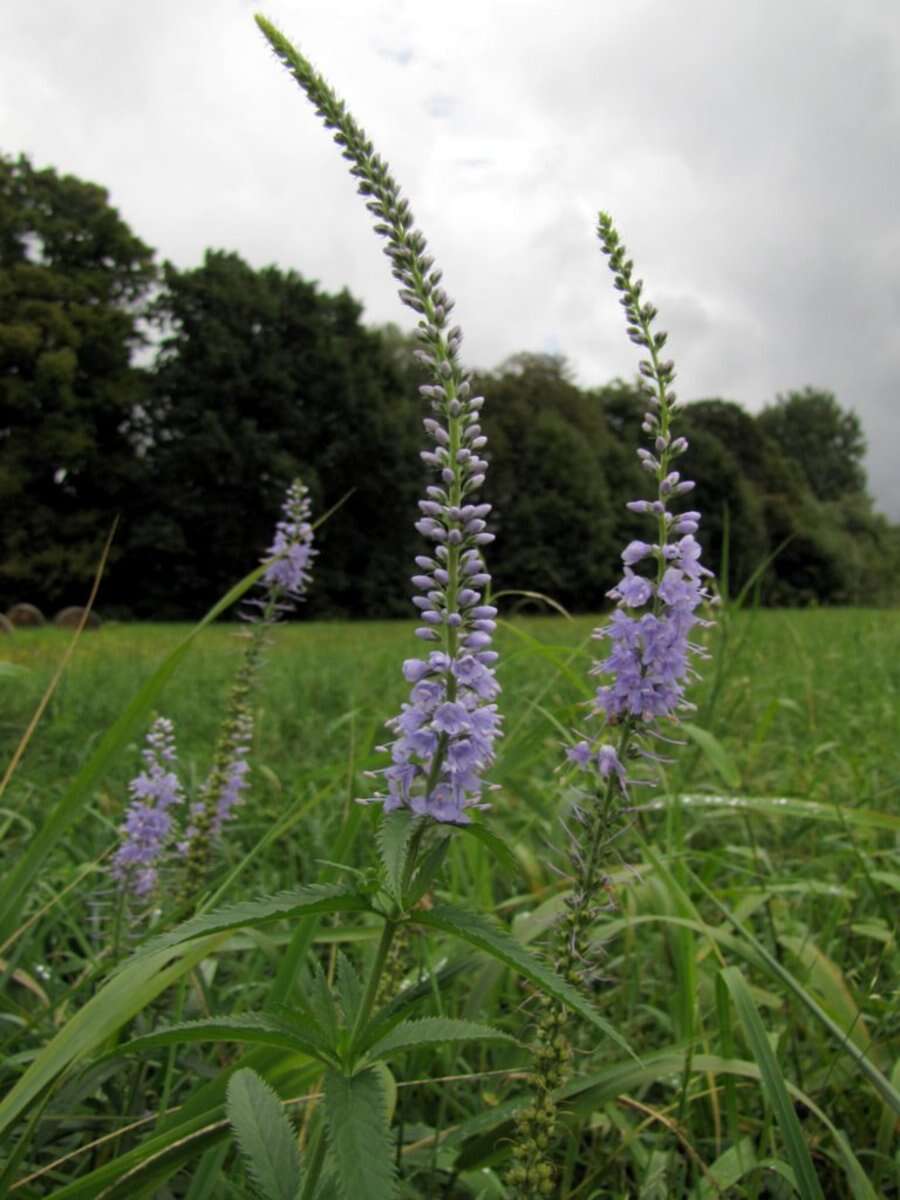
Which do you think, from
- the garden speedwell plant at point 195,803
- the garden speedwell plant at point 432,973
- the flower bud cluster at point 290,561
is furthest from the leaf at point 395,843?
the flower bud cluster at point 290,561

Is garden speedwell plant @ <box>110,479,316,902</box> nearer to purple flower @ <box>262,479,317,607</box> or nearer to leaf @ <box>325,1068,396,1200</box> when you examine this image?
purple flower @ <box>262,479,317,607</box>

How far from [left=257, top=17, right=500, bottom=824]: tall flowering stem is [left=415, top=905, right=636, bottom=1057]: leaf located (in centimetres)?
15

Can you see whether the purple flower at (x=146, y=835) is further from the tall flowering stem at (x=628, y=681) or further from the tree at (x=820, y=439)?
the tree at (x=820, y=439)

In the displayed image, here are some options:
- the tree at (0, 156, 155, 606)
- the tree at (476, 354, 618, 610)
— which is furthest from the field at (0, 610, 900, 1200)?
the tree at (476, 354, 618, 610)

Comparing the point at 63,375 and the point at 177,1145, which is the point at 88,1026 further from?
the point at 63,375

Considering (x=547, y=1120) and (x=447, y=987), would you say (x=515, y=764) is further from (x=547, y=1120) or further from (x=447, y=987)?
(x=547, y=1120)

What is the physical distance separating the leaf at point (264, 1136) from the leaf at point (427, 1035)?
21 centimetres

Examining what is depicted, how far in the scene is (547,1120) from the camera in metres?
1.67

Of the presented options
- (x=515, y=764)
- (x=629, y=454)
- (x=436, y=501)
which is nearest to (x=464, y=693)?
(x=436, y=501)

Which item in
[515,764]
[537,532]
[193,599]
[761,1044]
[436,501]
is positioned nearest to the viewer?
[436,501]

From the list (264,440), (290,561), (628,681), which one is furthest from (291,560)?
(264,440)

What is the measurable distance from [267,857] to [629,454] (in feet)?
161

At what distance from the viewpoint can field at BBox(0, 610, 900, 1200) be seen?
2133 millimetres

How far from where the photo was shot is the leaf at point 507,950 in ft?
4.25
